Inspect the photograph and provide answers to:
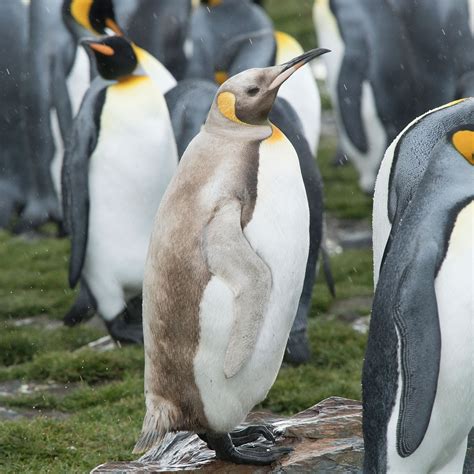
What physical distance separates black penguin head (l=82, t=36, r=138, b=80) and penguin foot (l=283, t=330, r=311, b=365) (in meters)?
1.44

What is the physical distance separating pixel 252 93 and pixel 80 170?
2.14m

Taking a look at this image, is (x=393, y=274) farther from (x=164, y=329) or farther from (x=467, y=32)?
(x=467, y=32)

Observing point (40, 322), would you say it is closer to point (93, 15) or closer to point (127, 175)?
point (127, 175)

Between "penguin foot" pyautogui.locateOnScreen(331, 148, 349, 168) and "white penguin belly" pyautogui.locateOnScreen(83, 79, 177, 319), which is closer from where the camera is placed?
"white penguin belly" pyautogui.locateOnScreen(83, 79, 177, 319)

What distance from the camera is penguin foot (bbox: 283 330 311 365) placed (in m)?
5.59

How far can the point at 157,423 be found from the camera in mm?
3623

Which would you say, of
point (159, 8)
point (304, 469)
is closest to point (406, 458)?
point (304, 469)

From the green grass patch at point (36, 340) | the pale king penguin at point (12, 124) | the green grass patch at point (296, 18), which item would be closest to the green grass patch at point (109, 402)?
the green grass patch at point (36, 340)

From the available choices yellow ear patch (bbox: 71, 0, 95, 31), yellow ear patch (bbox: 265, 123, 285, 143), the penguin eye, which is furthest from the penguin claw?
yellow ear patch (bbox: 71, 0, 95, 31)

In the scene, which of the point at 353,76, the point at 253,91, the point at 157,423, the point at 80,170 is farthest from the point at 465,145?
the point at 353,76

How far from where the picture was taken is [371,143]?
8961 millimetres

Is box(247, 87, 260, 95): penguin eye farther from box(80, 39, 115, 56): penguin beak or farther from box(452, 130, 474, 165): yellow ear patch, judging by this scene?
box(80, 39, 115, 56): penguin beak

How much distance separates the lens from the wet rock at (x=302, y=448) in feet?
11.7

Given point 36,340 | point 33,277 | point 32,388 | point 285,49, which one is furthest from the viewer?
point 285,49
